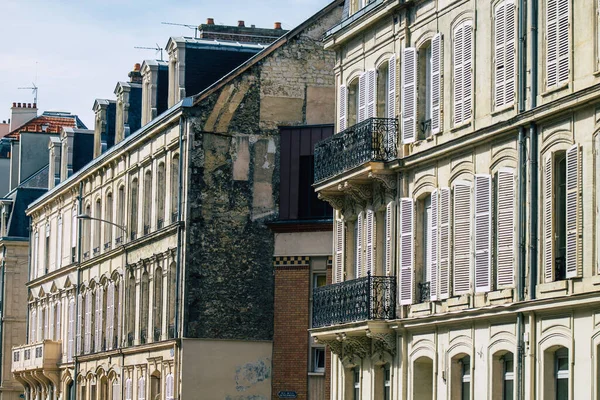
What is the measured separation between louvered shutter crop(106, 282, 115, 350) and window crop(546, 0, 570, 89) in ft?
104

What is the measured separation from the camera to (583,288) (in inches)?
989

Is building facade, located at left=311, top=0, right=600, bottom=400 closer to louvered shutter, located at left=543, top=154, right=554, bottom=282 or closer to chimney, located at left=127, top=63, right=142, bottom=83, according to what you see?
louvered shutter, located at left=543, top=154, right=554, bottom=282

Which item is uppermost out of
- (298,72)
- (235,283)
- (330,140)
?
(298,72)

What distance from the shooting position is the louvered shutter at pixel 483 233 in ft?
93.4

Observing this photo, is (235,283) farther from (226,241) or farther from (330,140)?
(330,140)

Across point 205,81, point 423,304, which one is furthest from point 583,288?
point 205,81

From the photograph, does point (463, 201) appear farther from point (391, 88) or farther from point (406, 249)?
point (391, 88)

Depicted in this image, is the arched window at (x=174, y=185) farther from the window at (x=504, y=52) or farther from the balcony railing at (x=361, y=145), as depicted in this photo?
the window at (x=504, y=52)

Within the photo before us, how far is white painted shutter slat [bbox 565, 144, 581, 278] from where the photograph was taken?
25281 millimetres

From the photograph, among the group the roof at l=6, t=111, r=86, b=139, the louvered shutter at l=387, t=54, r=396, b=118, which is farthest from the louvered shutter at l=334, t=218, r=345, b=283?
the roof at l=6, t=111, r=86, b=139

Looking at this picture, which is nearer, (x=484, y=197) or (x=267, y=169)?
(x=484, y=197)

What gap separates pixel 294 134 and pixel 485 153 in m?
17.4

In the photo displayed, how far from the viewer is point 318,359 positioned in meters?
44.2

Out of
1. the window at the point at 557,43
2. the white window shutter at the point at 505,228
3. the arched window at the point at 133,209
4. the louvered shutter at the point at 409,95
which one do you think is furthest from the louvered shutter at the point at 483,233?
the arched window at the point at 133,209
